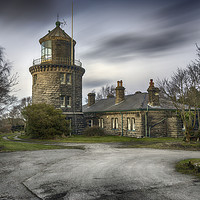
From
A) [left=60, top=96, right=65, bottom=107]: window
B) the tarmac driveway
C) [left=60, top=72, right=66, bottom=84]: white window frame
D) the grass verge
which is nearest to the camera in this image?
the tarmac driveway

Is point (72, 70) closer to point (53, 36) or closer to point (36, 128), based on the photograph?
point (53, 36)

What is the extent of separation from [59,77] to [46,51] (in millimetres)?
4320

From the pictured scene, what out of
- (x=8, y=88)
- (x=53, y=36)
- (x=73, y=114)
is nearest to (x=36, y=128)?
(x=73, y=114)

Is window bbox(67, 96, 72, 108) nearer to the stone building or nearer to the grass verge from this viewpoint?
the stone building

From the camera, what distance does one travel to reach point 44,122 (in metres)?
23.8

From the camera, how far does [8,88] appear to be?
15352 mm

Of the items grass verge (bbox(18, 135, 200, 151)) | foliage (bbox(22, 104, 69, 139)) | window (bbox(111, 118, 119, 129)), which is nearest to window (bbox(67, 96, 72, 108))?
foliage (bbox(22, 104, 69, 139))

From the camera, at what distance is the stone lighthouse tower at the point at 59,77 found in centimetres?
2947

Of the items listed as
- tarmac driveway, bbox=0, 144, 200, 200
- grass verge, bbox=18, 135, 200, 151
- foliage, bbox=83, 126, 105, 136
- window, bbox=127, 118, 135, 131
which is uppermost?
window, bbox=127, 118, 135, 131

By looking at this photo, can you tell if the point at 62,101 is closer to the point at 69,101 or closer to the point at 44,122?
the point at 69,101

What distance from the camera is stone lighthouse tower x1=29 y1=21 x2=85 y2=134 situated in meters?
29.5

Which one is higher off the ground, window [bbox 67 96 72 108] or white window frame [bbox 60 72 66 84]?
white window frame [bbox 60 72 66 84]

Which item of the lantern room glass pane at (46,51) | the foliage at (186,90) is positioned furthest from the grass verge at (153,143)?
the lantern room glass pane at (46,51)

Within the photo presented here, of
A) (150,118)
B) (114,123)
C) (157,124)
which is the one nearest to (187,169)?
(150,118)
